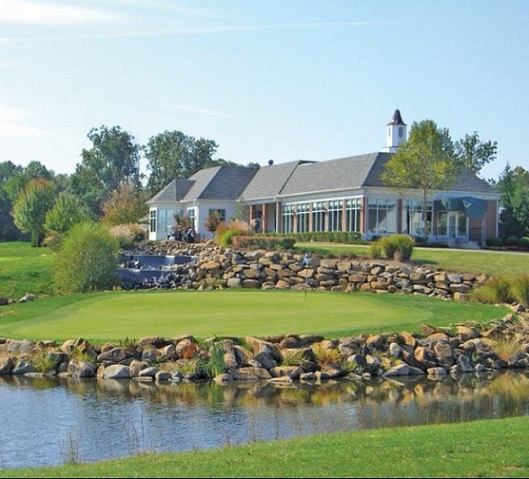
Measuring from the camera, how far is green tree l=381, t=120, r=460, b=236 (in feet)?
162

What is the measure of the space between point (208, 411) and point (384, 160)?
130 ft

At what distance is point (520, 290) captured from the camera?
89.6 ft

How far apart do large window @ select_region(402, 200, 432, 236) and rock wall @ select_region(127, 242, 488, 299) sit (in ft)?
52.8

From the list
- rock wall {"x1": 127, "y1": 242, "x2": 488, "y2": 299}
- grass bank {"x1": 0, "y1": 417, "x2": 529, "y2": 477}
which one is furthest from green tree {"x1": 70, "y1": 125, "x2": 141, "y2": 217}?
grass bank {"x1": 0, "y1": 417, "x2": 529, "y2": 477}

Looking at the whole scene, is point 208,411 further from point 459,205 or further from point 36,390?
point 459,205

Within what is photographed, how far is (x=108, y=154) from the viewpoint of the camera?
4230 inches

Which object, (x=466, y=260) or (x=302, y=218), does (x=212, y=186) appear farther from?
(x=466, y=260)

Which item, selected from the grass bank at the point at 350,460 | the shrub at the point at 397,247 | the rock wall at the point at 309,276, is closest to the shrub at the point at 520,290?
the rock wall at the point at 309,276

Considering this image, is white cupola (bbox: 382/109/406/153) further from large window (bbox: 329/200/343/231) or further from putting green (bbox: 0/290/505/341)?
putting green (bbox: 0/290/505/341)

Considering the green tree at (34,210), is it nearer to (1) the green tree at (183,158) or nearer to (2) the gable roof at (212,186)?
(2) the gable roof at (212,186)

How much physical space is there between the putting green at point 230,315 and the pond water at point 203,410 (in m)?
2.49

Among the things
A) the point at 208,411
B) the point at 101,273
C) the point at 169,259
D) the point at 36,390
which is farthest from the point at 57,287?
the point at 208,411

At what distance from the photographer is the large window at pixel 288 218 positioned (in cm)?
5853

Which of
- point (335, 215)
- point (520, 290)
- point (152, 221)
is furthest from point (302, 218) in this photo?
point (520, 290)
